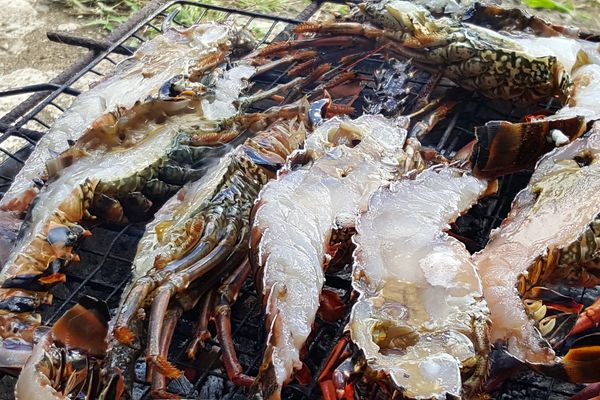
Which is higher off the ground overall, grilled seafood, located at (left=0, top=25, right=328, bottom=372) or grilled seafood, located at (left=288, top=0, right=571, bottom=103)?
grilled seafood, located at (left=288, top=0, right=571, bottom=103)

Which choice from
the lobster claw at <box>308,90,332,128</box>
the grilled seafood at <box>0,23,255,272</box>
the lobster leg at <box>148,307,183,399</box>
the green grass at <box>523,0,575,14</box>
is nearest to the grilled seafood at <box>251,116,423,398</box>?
the lobster claw at <box>308,90,332,128</box>

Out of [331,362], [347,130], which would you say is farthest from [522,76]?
[331,362]

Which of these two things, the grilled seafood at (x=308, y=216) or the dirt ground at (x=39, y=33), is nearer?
the grilled seafood at (x=308, y=216)

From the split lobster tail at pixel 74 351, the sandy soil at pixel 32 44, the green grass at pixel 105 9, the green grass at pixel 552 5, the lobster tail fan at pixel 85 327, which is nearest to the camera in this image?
the split lobster tail at pixel 74 351

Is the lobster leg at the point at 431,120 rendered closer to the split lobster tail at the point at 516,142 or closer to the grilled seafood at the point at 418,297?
the split lobster tail at the point at 516,142

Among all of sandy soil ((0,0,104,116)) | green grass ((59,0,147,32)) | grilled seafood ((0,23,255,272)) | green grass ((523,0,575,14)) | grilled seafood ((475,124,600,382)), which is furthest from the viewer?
green grass ((59,0,147,32))


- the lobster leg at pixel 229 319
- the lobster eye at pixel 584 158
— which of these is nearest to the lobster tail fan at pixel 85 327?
the lobster leg at pixel 229 319

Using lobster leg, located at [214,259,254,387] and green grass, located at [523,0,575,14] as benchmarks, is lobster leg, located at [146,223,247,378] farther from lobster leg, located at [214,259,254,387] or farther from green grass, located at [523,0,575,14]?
green grass, located at [523,0,575,14]
